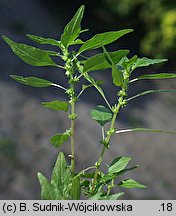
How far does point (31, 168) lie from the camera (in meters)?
3.71

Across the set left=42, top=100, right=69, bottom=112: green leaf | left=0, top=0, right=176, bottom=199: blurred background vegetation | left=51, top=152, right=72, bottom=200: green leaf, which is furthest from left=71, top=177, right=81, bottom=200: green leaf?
left=0, top=0, right=176, bottom=199: blurred background vegetation

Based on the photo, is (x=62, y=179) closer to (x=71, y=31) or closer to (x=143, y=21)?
(x=71, y=31)

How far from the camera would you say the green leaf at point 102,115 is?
0.68 m

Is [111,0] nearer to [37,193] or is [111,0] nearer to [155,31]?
[155,31]

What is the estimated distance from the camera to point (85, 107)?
4711 mm

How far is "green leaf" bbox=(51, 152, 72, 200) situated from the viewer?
58 cm

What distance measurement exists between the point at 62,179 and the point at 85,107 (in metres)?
4.12

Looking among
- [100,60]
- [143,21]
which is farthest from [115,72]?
[143,21]

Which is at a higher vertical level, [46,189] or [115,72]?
[115,72]

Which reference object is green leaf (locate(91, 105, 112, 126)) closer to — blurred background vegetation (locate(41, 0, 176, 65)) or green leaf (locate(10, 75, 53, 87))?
green leaf (locate(10, 75, 53, 87))

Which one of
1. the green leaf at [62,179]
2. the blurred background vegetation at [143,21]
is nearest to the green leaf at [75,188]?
the green leaf at [62,179]

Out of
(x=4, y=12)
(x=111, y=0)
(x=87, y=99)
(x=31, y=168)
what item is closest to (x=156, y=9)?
(x=111, y=0)

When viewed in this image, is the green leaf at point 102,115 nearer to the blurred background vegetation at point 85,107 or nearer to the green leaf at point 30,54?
the green leaf at point 30,54

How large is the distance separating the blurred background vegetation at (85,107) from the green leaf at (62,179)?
2859 mm
